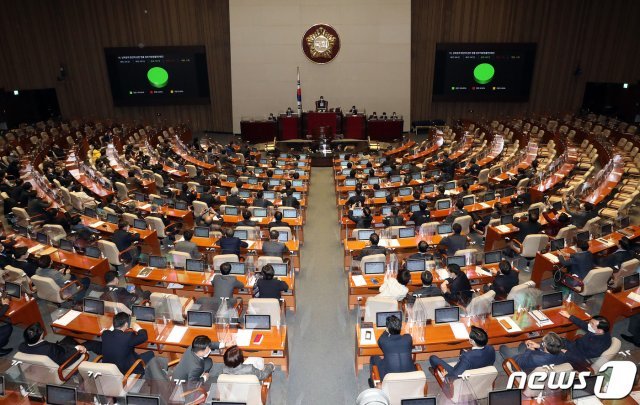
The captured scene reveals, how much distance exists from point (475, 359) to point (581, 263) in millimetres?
3837

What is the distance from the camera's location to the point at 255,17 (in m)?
23.0

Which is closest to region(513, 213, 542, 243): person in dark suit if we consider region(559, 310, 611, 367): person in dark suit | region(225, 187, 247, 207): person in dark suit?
region(559, 310, 611, 367): person in dark suit

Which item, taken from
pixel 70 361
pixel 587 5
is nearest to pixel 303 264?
pixel 70 361

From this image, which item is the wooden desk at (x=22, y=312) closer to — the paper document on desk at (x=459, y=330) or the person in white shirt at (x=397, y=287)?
the person in white shirt at (x=397, y=287)

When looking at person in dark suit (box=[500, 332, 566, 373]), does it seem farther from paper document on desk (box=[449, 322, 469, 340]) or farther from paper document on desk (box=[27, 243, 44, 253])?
paper document on desk (box=[27, 243, 44, 253])

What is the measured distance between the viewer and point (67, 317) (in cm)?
664

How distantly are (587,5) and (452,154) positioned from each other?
47.0 feet

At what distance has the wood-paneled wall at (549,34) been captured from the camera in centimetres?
2356

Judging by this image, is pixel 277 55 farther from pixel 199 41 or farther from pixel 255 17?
pixel 199 41

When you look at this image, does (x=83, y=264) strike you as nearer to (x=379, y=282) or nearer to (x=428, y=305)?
(x=379, y=282)

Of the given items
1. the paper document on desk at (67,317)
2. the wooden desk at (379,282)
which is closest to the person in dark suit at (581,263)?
the wooden desk at (379,282)

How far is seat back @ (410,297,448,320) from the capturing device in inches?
253

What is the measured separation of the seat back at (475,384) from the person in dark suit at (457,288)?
1.80 metres

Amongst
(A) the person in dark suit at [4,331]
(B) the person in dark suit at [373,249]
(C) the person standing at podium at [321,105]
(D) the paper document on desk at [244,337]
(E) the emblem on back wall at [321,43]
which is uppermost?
(E) the emblem on back wall at [321,43]
